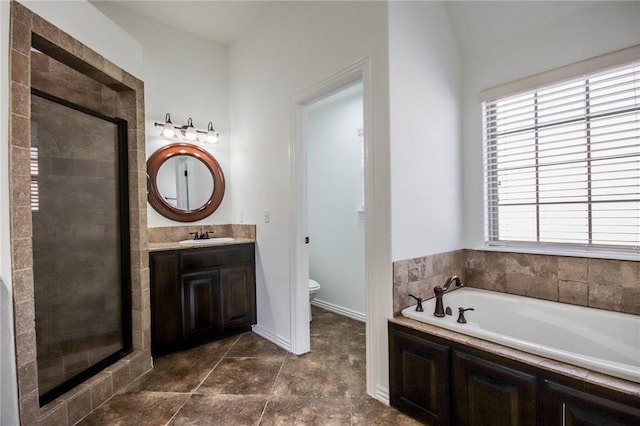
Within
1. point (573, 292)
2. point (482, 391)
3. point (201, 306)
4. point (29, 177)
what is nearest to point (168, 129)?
point (29, 177)

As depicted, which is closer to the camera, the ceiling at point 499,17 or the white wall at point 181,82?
the ceiling at point 499,17

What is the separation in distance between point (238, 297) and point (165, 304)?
0.63 m

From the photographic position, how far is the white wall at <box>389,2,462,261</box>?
1.83 metres

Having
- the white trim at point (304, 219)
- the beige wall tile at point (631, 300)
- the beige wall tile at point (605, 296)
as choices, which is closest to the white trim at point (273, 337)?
the white trim at point (304, 219)

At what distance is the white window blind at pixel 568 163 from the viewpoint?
1762 millimetres

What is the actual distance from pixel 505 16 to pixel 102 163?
9.74 feet

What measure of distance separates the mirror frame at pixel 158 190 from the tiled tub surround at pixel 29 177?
63 cm

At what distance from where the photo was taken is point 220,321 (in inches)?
108

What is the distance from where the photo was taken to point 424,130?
80.3 inches

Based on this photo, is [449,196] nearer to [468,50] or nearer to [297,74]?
[468,50]

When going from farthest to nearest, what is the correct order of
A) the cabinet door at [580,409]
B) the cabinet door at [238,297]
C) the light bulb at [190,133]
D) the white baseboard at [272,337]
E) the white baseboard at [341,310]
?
the white baseboard at [341,310] → the light bulb at [190,133] → the cabinet door at [238,297] → the white baseboard at [272,337] → the cabinet door at [580,409]

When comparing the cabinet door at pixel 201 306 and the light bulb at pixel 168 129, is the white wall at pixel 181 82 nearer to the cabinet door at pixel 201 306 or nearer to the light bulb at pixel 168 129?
the light bulb at pixel 168 129

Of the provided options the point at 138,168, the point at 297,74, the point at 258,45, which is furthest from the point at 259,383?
the point at 258,45

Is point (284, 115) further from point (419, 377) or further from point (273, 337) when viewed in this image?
point (419, 377)
